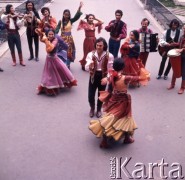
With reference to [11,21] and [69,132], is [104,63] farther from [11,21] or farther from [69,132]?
[11,21]

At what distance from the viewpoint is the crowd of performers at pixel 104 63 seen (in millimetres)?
4836

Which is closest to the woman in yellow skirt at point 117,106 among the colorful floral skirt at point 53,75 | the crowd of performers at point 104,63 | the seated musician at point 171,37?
the crowd of performers at point 104,63

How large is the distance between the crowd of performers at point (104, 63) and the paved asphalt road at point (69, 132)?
277mm

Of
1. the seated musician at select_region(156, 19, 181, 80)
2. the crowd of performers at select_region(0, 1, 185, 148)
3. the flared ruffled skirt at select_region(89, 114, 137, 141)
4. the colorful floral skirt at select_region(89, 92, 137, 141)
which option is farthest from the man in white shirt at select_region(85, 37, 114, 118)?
the seated musician at select_region(156, 19, 181, 80)

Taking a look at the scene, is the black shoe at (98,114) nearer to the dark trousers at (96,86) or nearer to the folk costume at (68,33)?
the dark trousers at (96,86)

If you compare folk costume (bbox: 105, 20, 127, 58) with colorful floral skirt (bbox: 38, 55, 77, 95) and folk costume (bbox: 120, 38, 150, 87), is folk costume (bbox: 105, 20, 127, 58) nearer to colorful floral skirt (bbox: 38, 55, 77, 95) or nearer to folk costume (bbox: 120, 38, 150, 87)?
folk costume (bbox: 120, 38, 150, 87)

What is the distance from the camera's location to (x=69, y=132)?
5.58m

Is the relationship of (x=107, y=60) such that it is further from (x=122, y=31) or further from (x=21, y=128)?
(x=122, y=31)

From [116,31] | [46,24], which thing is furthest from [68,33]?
[116,31]

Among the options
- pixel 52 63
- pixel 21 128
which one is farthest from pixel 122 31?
pixel 21 128

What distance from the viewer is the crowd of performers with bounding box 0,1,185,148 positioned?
4.84m

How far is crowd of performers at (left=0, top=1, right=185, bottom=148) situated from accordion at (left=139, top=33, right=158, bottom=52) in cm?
11

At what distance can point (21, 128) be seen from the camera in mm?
5656

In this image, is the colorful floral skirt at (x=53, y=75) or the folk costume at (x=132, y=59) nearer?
the colorful floral skirt at (x=53, y=75)
